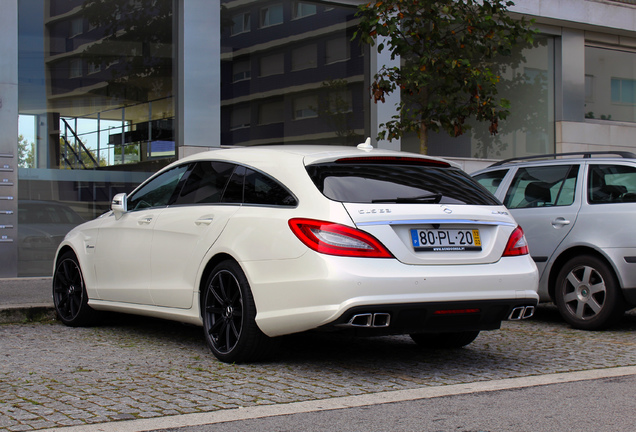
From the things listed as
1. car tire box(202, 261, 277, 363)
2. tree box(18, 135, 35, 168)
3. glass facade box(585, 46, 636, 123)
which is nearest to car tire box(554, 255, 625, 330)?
car tire box(202, 261, 277, 363)

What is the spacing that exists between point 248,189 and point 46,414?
7.12ft

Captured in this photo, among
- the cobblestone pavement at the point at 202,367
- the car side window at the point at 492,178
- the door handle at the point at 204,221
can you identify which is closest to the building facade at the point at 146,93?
the car side window at the point at 492,178

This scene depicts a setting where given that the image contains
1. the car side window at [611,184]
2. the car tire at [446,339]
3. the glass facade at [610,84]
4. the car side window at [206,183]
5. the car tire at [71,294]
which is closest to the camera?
the car side window at [206,183]

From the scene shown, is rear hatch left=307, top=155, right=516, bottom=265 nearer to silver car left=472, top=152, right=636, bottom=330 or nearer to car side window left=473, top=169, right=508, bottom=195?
silver car left=472, top=152, right=636, bottom=330

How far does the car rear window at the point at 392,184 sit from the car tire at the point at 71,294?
303cm

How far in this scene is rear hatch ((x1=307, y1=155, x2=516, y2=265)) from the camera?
17.0ft

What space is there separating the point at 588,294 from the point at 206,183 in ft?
12.4

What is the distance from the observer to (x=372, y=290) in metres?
5.01

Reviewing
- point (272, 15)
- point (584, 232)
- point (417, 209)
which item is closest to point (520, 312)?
point (417, 209)

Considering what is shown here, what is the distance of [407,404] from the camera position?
14.9 ft

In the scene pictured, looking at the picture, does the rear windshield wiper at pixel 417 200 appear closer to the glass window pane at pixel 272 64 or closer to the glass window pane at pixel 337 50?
the glass window pane at pixel 272 64

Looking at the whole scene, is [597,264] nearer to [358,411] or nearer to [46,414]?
[358,411]

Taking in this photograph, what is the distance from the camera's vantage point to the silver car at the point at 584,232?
298 inches

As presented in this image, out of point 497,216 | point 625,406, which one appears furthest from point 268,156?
point 625,406
